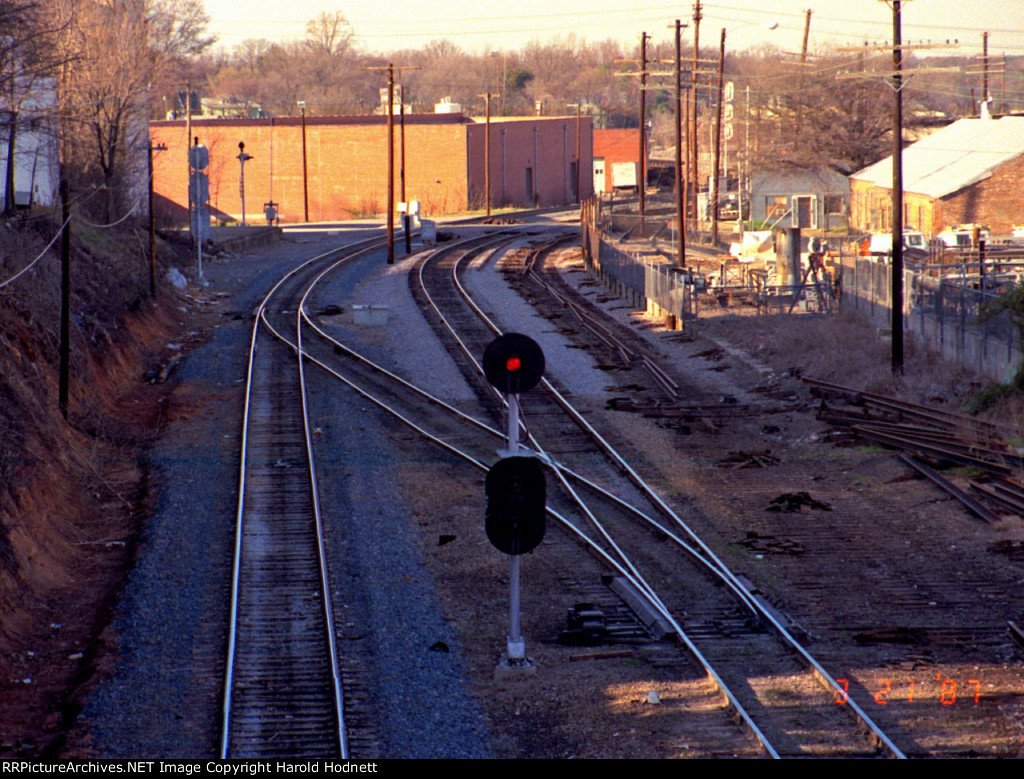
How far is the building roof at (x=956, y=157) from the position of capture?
44188 mm

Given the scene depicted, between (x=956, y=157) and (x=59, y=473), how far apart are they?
144 feet

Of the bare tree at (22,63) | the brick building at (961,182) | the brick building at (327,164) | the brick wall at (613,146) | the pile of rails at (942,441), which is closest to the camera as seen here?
the pile of rails at (942,441)

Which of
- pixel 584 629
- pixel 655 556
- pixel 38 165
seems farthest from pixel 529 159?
pixel 584 629

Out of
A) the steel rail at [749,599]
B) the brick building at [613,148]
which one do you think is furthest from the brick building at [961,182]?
the brick building at [613,148]

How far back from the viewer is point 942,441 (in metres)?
15.9

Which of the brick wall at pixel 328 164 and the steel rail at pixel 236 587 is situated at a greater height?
the brick wall at pixel 328 164

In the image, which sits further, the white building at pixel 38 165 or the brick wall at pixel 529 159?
the brick wall at pixel 529 159

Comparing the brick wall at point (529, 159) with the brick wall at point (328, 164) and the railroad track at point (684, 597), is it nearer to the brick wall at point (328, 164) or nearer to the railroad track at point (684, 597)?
the brick wall at point (328, 164)

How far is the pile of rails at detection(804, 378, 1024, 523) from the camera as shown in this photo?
13.5 m

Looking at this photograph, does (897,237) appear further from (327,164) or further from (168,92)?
(168,92)

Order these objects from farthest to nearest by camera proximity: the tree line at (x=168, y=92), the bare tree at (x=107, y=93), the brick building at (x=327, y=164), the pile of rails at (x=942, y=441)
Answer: the brick building at (x=327, y=164)
the bare tree at (x=107, y=93)
the tree line at (x=168, y=92)
the pile of rails at (x=942, y=441)

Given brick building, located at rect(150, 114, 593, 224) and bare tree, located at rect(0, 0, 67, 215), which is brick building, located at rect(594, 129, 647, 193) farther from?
bare tree, located at rect(0, 0, 67, 215)

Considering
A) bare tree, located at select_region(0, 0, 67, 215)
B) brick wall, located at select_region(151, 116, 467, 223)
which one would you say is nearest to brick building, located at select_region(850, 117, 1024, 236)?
brick wall, located at select_region(151, 116, 467, 223)
